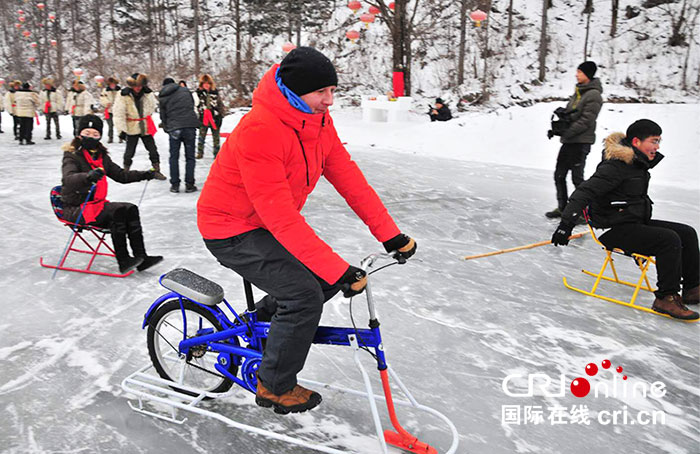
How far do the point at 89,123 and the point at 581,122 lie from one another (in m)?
5.21

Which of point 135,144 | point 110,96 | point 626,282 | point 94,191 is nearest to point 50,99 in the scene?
point 110,96

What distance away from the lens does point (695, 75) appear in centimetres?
1884

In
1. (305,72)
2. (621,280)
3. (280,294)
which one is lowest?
(621,280)

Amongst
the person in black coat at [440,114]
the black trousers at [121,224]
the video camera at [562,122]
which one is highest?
the person in black coat at [440,114]

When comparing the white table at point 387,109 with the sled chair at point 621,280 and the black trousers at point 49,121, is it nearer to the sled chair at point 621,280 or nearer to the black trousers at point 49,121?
the black trousers at point 49,121

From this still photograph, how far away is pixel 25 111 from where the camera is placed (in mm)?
12797

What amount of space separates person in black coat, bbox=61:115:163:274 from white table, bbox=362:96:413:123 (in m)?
12.0

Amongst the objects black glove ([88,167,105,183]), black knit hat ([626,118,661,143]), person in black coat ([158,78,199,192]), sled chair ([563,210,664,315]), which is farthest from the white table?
black glove ([88,167,105,183])

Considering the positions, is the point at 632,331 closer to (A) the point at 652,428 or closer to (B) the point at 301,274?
(A) the point at 652,428

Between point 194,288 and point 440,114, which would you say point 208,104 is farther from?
point 194,288

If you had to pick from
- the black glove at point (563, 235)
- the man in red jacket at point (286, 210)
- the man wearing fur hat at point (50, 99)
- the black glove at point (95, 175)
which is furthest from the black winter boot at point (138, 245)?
the man wearing fur hat at point (50, 99)

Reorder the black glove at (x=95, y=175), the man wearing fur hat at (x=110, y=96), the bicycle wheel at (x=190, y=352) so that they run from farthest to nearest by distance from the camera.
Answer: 1. the man wearing fur hat at (x=110, y=96)
2. the black glove at (x=95, y=175)
3. the bicycle wheel at (x=190, y=352)

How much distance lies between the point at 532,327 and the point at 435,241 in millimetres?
2089

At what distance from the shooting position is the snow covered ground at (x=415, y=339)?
2.54m
